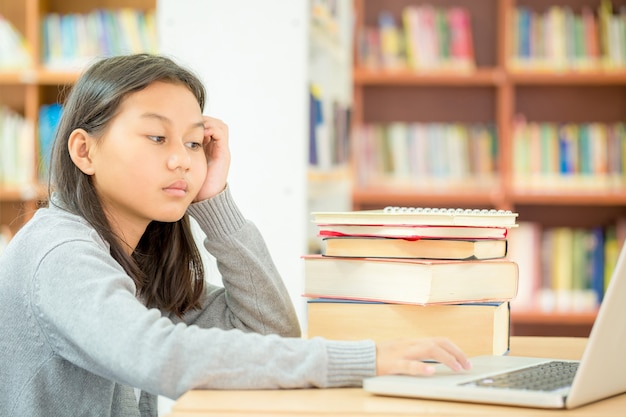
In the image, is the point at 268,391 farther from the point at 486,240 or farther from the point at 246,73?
the point at 246,73

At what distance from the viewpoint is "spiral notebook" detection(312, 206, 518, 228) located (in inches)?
47.7

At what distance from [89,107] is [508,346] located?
0.69 meters

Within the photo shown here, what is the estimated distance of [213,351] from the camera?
3.13 ft

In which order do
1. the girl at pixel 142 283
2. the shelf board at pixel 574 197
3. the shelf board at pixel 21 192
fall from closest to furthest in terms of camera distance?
the girl at pixel 142 283
the shelf board at pixel 21 192
the shelf board at pixel 574 197

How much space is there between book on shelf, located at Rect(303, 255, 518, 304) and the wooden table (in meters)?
0.24

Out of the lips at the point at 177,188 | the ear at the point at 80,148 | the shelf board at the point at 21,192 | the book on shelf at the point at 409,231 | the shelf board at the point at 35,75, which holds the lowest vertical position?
the shelf board at the point at 21,192

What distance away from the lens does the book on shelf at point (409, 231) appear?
1.22 m

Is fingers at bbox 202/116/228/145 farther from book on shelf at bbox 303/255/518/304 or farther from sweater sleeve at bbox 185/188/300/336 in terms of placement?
book on shelf at bbox 303/255/518/304

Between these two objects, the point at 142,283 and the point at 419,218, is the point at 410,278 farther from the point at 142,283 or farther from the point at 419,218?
the point at 142,283

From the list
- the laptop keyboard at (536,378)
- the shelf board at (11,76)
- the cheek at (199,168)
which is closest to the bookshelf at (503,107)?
the shelf board at (11,76)

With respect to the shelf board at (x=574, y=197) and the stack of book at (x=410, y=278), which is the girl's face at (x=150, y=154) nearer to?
the stack of book at (x=410, y=278)

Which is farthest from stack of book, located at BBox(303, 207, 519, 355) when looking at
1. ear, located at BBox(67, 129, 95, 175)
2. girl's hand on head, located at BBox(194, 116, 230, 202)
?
ear, located at BBox(67, 129, 95, 175)

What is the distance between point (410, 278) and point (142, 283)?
1.31 feet

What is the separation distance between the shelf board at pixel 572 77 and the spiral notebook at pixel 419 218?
8.48 ft
